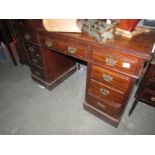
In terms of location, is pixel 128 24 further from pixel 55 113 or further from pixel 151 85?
pixel 55 113

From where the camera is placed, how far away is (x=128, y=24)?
107 cm

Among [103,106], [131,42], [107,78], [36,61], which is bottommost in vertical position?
[103,106]

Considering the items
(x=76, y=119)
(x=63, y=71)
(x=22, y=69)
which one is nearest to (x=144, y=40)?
(x=76, y=119)

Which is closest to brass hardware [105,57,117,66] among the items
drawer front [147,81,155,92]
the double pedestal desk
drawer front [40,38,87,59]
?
the double pedestal desk

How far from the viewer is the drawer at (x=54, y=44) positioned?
1.33 m

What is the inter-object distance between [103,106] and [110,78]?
0.44m

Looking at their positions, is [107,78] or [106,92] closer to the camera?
[107,78]

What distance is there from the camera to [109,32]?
1062 mm

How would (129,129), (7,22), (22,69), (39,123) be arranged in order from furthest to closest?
1. (22,69)
2. (7,22)
3. (39,123)
4. (129,129)

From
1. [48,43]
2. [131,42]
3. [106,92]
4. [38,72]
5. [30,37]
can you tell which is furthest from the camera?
[38,72]

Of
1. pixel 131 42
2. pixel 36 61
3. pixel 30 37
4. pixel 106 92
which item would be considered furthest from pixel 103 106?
pixel 30 37

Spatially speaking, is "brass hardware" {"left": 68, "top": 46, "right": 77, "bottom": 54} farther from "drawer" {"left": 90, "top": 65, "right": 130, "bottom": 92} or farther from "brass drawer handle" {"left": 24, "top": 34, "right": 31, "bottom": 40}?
"brass drawer handle" {"left": 24, "top": 34, "right": 31, "bottom": 40}

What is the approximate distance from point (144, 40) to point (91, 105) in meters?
0.94
